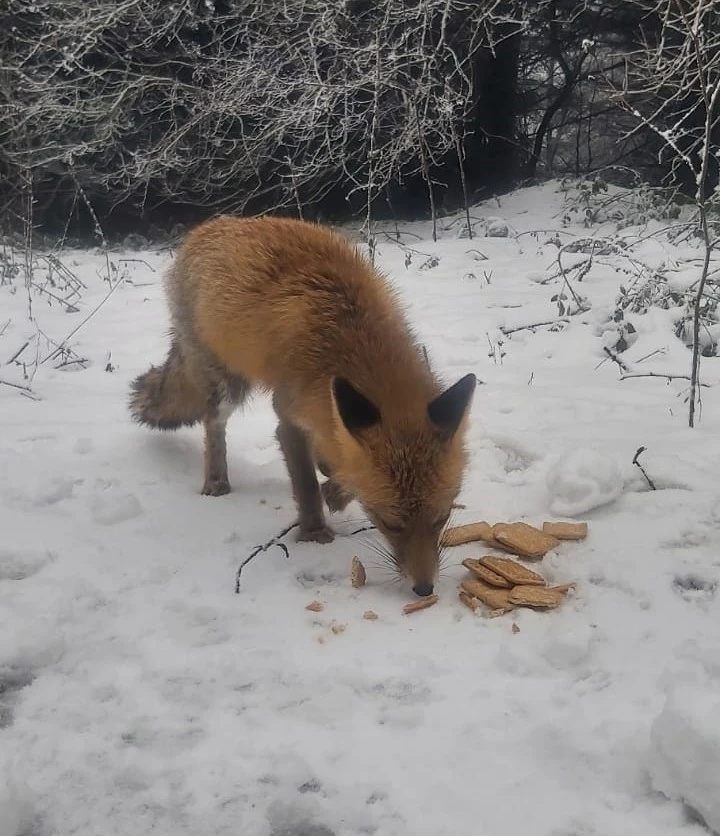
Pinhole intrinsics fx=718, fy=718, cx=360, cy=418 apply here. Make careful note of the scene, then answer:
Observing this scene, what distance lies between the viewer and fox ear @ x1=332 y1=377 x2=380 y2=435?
2.74m

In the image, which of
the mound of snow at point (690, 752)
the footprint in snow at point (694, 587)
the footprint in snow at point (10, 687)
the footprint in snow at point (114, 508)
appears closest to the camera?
the mound of snow at point (690, 752)

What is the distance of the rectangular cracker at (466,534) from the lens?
3326 millimetres

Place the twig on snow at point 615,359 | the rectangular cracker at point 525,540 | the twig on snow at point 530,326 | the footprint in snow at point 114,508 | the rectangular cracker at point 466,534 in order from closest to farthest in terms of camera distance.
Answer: the rectangular cracker at point 525,540 → the rectangular cracker at point 466,534 → the footprint in snow at point 114,508 → the twig on snow at point 615,359 → the twig on snow at point 530,326

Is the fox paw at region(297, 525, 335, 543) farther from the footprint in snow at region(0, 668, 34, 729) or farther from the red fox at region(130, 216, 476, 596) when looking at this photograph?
the footprint in snow at region(0, 668, 34, 729)

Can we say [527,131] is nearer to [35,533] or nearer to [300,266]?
[300,266]

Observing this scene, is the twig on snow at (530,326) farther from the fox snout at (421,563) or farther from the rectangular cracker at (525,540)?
the fox snout at (421,563)

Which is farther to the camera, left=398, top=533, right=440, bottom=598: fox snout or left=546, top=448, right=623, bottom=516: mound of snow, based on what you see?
left=546, top=448, right=623, bottom=516: mound of snow

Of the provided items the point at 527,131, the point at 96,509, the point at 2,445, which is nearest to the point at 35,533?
the point at 96,509

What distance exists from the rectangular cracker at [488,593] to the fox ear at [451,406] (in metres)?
0.62

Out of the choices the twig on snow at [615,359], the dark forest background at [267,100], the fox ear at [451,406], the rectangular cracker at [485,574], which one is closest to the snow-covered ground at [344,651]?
the rectangular cracker at [485,574]

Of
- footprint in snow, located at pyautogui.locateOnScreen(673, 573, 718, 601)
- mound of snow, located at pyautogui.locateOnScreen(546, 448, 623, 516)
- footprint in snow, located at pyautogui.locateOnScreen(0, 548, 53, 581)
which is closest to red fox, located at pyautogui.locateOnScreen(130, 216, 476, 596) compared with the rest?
mound of snow, located at pyautogui.locateOnScreen(546, 448, 623, 516)

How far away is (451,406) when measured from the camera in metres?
2.85

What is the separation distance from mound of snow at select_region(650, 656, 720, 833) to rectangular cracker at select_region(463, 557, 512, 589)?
991 mm

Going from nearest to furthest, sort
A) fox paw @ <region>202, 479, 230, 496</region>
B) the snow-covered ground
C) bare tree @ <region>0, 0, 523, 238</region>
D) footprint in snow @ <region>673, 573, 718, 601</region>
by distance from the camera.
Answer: the snow-covered ground → footprint in snow @ <region>673, 573, 718, 601</region> → fox paw @ <region>202, 479, 230, 496</region> → bare tree @ <region>0, 0, 523, 238</region>
